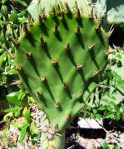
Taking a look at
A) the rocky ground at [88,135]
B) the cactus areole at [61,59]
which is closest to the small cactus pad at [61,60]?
the cactus areole at [61,59]

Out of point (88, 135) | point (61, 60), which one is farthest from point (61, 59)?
point (88, 135)

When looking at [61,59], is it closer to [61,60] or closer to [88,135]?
[61,60]

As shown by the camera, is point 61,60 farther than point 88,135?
No

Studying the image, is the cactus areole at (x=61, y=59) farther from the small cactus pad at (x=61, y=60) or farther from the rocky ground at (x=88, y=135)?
the rocky ground at (x=88, y=135)

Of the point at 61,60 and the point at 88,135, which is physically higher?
the point at 61,60

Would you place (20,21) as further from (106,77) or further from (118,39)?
(118,39)

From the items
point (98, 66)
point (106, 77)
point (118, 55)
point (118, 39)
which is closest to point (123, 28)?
point (118, 39)

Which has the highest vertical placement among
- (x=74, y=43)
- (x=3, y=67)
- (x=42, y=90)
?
(x=74, y=43)
